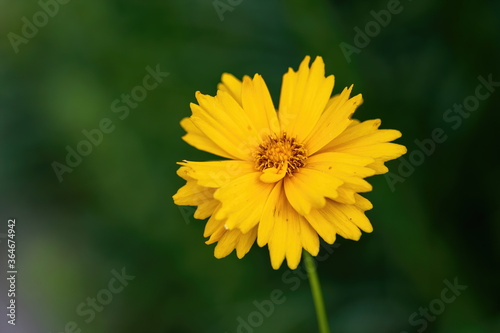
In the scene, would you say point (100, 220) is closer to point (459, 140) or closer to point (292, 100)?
point (292, 100)

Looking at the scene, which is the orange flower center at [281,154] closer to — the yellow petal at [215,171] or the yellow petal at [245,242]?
the yellow petal at [215,171]

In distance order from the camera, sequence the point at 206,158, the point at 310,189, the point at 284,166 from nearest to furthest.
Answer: the point at 310,189 → the point at 284,166 → the point at 206,158

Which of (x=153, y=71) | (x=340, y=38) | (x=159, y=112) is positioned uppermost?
(x=153, y=71)

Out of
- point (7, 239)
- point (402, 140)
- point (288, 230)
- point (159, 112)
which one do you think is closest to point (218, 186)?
point (288, 230)

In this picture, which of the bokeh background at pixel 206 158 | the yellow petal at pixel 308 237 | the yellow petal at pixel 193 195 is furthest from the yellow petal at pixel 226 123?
the bokeh background at pixel 206 158

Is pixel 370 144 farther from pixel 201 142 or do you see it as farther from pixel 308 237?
pixel 201 142

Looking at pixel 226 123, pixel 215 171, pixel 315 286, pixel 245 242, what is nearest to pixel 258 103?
pixel 226 123
